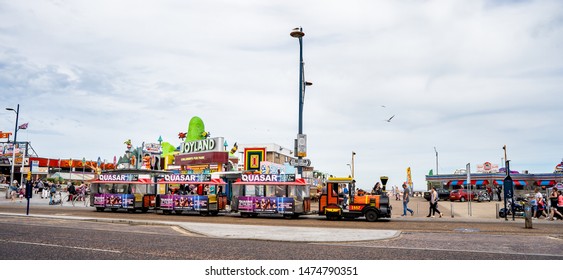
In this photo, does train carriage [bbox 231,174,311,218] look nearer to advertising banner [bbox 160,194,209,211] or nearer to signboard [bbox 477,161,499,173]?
advertising banner [bbox 160,194,209,211]

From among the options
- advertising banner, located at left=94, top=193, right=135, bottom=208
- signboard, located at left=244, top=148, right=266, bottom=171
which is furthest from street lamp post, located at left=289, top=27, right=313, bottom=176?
signboard, located at left=244, top=148, right=266, bottom=171

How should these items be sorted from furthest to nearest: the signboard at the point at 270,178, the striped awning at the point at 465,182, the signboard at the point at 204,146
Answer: the striped awning at the point at 465,182 < the signboard at the point at 204,146 < the signboard at the point at 270,178

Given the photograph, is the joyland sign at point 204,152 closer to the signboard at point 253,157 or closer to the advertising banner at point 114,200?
the signboard at point 253,157

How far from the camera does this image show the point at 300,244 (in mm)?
11758

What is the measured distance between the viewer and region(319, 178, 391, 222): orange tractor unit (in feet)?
70.7

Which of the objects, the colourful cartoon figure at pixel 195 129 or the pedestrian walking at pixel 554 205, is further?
the colourful cartoon figure at pixel 195 129

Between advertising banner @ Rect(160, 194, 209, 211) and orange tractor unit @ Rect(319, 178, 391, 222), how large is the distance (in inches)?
297

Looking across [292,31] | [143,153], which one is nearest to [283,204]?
[292,31]

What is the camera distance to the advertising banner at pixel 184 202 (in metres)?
25.9

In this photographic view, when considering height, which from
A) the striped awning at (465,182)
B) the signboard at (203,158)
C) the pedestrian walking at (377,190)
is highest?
the signboard at (203,158)

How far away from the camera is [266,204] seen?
2430cm

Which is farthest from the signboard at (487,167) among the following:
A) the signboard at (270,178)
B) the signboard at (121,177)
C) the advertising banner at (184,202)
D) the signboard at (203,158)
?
the signboard at (121,177)

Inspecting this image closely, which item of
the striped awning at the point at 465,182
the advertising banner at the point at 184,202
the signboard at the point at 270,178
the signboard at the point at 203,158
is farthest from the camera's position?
the striped awning at the point at 465,182

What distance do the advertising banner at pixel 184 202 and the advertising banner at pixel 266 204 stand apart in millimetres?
2554
